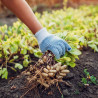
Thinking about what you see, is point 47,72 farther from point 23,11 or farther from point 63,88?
point 23,11

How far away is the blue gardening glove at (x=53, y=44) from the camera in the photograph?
1577mm

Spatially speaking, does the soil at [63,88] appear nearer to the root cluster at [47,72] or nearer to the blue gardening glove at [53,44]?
the root cluster at [47,72]

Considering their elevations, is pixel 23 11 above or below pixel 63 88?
above

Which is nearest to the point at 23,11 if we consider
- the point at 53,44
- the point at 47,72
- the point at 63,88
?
the point at 53,44

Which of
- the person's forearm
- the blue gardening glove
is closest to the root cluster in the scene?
the blue gardening glove

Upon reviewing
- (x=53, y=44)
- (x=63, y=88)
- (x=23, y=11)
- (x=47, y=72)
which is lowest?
(x=63, y=88)

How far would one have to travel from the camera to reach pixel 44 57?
1562 mm

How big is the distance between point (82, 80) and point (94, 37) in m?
0.99

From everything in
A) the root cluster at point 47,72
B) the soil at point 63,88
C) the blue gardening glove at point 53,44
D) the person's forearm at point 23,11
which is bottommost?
the soil at point 63,88

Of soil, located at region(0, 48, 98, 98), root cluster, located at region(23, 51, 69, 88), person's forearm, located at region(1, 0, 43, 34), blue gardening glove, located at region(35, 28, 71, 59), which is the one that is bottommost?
soil, located at region(0, 48, 98, 98)

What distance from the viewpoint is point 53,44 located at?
1.62 meters

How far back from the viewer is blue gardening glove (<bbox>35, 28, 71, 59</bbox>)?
158 centimetres

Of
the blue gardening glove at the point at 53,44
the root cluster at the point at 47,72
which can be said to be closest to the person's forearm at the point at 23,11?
the blue gardening glove at the point at 53,44

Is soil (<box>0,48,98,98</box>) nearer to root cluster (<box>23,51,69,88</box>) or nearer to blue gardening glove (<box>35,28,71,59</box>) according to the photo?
root cluster (<box>23,51,69,88</box>)
